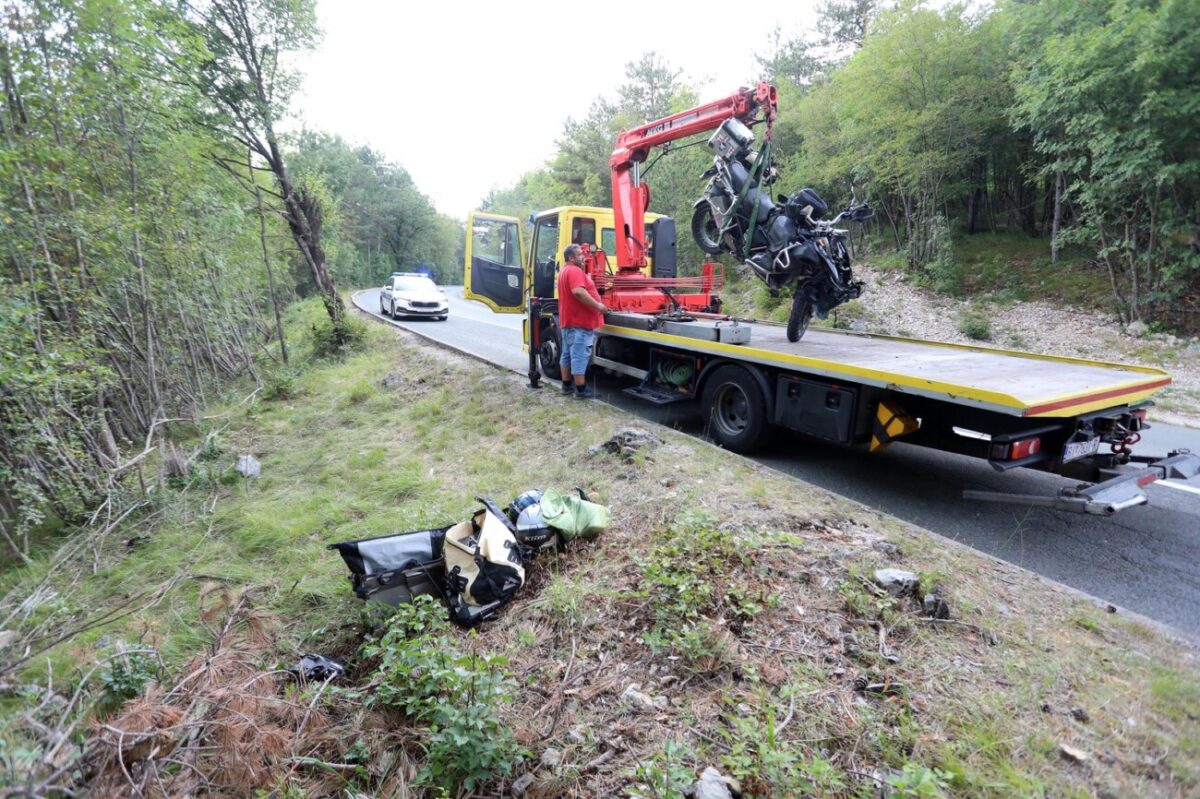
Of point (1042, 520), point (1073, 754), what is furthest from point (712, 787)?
point (1042, 520)

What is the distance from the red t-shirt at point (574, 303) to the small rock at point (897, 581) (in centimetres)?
472

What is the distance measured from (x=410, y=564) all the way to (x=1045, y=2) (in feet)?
50.9

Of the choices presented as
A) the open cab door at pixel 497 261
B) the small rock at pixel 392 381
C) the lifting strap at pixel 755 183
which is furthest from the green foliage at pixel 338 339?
the lifting strap at pixel 755 183

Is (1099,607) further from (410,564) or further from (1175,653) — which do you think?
(410,564)

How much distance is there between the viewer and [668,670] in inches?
95.0

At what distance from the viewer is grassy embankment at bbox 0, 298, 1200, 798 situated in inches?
75.0

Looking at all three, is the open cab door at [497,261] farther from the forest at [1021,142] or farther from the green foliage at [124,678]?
the green foliage at [124,678]

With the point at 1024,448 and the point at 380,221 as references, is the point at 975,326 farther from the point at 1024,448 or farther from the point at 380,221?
the point at 380,221

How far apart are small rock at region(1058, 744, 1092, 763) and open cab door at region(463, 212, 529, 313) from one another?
804cm

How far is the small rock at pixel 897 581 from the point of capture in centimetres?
277

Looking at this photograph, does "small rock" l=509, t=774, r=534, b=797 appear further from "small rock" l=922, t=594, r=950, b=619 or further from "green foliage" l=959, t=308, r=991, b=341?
"green foliage" l=959, t=308, r=991, b=341

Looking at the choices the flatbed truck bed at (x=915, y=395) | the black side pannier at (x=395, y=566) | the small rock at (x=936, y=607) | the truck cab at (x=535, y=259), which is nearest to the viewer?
the small rock at (x=936, y=607)

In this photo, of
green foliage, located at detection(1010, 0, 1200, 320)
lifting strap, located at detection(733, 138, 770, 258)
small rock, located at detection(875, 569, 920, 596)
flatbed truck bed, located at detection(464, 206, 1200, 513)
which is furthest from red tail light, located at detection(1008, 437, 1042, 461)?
green foliage, located at detection(1010, 0, 1200, 320)

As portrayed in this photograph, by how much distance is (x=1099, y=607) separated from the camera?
9.10ft
